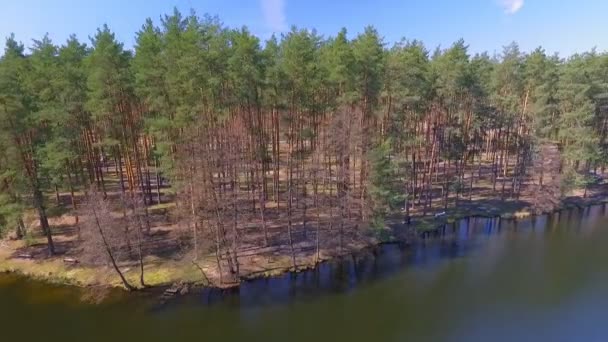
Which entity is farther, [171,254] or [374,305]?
[171,254]

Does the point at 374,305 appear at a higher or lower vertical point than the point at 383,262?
lower

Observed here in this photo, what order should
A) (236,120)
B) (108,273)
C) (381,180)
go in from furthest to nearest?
(236,120), (381,180), (108,273)

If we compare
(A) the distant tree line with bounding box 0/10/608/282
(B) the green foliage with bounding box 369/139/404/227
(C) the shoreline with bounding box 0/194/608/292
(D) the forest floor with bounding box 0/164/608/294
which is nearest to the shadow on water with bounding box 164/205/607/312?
(C) the shoreline with bounding box 0/194/608/292

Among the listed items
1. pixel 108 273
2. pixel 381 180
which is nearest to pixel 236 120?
pixel 381 180

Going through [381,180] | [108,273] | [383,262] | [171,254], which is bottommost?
[383,262]

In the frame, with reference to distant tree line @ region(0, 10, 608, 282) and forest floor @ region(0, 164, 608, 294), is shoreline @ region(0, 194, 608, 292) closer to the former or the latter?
forest floor @ region(0, 164, 608, 294)

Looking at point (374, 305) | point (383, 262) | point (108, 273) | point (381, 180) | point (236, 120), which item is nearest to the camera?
point (374, 305)

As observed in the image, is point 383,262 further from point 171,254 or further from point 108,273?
point 108,273

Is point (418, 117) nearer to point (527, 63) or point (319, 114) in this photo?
point (319, 114)

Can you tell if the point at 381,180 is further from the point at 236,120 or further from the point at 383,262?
the point at 236,120
